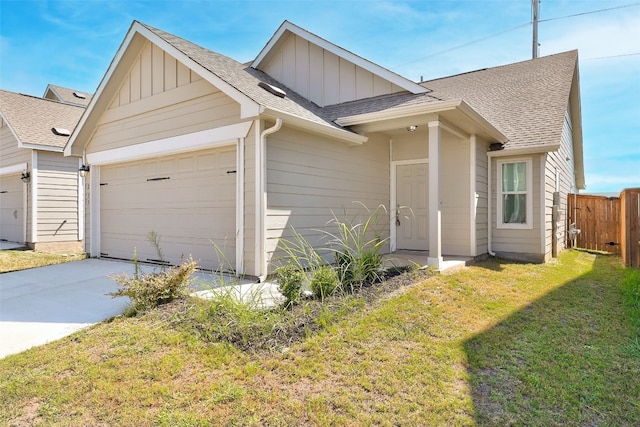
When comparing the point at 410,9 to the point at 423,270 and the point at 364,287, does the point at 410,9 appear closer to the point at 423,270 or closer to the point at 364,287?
the point at 423,270

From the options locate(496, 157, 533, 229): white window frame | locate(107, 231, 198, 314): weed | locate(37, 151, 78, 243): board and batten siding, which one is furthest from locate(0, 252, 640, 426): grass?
locate(37, 151, 78, 243): board and batten siding

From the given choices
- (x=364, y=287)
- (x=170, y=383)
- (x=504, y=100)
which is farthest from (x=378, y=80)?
(x=170, y=383)

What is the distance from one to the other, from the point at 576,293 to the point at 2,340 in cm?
722

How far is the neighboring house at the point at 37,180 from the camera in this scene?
11398mm

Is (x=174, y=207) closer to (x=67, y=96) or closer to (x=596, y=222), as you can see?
(x=596, y=222)

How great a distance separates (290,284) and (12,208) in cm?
1279

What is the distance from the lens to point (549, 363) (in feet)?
10.6

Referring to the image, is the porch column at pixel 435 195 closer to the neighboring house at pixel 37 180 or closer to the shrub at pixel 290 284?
the shrub at pixel 290 284

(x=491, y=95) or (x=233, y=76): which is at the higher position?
(x=491, y=95)

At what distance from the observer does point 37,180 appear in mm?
11414

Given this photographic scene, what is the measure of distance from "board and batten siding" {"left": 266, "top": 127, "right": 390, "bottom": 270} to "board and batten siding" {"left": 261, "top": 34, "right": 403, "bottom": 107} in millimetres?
1181

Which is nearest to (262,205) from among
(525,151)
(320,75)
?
(320,75)

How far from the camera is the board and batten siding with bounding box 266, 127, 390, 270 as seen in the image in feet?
19.9

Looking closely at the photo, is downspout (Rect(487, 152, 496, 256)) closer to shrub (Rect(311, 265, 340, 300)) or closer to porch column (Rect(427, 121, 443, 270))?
porch column (Rect(427, 121, 443, 270))
